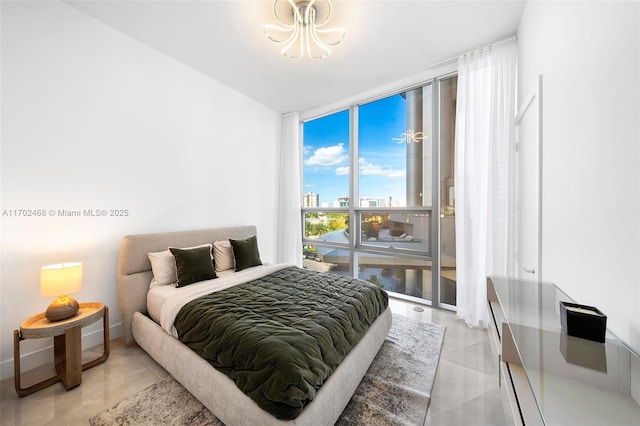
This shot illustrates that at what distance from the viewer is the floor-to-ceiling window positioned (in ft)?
10.2

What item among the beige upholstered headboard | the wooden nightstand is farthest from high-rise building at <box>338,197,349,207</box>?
the wooden nightstand

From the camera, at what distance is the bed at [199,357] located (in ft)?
4.18

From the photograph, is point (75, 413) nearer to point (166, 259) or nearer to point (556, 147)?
point (166, 259)

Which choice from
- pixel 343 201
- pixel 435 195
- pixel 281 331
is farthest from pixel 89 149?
pixel 435 195

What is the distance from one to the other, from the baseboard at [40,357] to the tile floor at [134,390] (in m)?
0.07

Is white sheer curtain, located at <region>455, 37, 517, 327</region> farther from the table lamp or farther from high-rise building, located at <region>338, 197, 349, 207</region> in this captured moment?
the table lamp

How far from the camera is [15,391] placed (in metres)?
1.70

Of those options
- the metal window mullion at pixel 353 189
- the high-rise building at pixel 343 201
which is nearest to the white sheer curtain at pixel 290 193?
the high-rise building at pixel 343 201

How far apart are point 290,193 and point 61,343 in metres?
3.22

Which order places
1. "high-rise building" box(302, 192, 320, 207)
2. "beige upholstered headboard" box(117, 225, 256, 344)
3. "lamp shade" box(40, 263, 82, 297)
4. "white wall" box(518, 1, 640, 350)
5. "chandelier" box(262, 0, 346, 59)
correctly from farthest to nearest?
"high-rise building" box(302, 192, 320, 207) < "beige upholstered headboard" box(117, 225, 256, 344) < "chandelier" box(262, 0, 346, 59) < "lamp shade" box(40, 263, 82, 297) < "white wall" box(518, 1, 640, 350)

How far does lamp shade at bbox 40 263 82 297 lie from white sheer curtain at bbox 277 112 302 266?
111 inches

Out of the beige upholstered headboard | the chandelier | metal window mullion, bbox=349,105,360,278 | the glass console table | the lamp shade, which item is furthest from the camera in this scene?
metal window mullion, bbox=349,105,360,278

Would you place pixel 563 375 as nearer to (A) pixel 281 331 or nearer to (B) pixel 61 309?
(A) pixel 281 331

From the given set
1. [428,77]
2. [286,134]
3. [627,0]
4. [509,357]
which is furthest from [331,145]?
[509,357]
